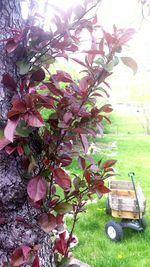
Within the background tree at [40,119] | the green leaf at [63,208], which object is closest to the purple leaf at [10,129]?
the background tree at [40,119]

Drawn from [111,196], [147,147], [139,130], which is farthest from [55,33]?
[139,130]

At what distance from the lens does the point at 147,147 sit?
10047mm

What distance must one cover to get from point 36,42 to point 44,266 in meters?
0.76

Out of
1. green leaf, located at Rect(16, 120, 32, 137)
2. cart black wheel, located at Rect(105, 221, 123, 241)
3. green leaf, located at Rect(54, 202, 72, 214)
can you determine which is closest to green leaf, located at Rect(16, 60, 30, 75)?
green leaf, located at Rect(16, 120, 32, 137)

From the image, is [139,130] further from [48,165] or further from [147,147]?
[48,165]

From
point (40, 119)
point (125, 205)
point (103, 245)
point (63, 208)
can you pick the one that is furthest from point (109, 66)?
point (125, 205)

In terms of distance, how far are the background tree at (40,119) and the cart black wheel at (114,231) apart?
238 cm

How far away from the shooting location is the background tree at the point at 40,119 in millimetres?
914

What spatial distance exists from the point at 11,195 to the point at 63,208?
0.17 metres

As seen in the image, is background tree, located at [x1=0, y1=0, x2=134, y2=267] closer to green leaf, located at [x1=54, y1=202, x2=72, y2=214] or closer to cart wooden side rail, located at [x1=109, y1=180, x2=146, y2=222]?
green leaf, located at [x1=54, y1=202, x2=72, y2=214]

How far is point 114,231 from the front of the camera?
343cm

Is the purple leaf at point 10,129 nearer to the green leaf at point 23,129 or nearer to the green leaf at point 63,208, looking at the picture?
the green leaf at point 23,129

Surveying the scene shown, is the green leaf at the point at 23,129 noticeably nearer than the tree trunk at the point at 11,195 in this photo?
Yes

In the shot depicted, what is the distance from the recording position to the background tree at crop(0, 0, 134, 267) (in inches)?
36.0
